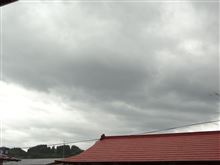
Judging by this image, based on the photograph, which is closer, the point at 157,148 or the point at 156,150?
the point at 156,150

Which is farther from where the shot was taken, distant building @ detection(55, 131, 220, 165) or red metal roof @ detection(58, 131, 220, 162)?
red metal roof @ detection(58, 131, 220, 162)

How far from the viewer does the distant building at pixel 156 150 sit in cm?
2155

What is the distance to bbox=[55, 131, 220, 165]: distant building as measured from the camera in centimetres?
2155

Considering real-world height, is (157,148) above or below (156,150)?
above

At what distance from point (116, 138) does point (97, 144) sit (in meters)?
1.41

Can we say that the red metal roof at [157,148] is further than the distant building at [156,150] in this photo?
Yes

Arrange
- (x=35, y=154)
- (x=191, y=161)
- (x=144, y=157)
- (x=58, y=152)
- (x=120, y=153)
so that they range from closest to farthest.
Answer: (x=191, y=161) → (x=144, y=157) → (x=120, y=153) → (x=35, y=154) → (x=58, y=152)

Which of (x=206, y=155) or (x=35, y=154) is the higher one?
(x=35, y=154)

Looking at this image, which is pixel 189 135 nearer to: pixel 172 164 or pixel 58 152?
pixel 172 164

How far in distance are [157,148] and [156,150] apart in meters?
0.35

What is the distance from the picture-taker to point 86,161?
24.4m

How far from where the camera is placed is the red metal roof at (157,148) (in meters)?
22.0

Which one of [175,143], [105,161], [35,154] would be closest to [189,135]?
[175,143]

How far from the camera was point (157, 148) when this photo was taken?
79.7ft
